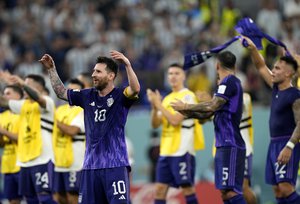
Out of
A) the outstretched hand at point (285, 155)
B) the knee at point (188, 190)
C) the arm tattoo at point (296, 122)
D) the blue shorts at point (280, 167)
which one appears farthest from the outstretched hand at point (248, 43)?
the knee at point (188, 190)

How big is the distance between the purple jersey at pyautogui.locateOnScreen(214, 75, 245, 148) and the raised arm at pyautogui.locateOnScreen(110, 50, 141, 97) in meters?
2.17

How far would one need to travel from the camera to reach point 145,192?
21812 mm

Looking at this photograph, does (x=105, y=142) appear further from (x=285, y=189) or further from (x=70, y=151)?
(x=70, y=151)

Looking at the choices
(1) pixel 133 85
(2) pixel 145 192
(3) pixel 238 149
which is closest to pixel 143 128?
(2) pixel 145 192

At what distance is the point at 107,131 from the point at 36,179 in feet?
11.7

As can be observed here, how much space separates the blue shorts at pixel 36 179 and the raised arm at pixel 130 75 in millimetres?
4003

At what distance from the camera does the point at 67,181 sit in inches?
720

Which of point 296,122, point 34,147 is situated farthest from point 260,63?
point 34,147

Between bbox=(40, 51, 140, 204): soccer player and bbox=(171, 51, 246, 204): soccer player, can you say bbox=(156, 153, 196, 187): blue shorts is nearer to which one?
bbox=(171, 51, 246, 204): soccer player

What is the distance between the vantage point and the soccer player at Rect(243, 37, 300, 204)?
16.1m

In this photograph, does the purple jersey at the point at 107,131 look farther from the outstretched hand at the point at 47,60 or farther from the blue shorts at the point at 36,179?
the blue shorts at the point at 36,179

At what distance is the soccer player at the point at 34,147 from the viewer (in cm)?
1745

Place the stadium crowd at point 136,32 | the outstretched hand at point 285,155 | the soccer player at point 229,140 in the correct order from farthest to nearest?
the stadium crowd at point 136,32
the soccer player at point 229,140
the outstretched hand at point 285,155

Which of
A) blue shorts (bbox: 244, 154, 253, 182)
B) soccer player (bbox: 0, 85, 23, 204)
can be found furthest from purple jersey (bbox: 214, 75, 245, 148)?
soccer player (bbox: 0, 85, 23, 204)
